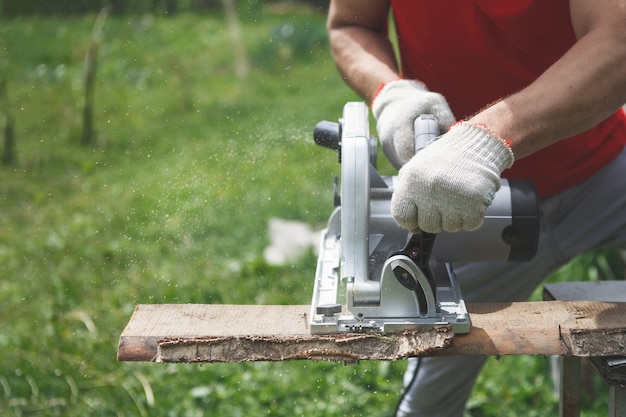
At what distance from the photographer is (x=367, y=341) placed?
1544mm

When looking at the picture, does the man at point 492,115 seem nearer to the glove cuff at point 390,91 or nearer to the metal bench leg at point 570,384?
the glove cuff at point 390,91

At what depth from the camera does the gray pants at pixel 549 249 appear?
2.25 metres

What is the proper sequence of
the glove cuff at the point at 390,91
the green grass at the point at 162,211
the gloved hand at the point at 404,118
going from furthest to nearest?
the green grass at the point at 162,211
the glove cuff at the point at 390,91
the gloved hand at the point at 404,118

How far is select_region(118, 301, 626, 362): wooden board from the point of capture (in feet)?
5.06

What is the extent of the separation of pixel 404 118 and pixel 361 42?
57 centimetres

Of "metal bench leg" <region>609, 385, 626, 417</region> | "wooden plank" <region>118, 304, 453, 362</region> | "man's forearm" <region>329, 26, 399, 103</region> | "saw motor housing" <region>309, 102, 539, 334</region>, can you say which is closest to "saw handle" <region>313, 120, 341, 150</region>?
"saw motor housing" <region>309, 102, 539, 334</region>

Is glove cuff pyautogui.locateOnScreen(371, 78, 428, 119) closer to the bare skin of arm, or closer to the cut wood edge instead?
the bare skin of arm

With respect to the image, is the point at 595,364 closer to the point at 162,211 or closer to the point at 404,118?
the point at 404,118

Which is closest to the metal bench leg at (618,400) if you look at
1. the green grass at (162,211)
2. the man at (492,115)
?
the man at (492,115)

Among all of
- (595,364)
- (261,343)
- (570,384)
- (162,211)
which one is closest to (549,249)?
(570,384)

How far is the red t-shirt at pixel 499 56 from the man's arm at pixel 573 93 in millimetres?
311

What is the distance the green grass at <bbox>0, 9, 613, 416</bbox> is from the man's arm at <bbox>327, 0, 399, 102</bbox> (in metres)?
1.33

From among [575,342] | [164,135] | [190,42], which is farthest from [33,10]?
[575,342]

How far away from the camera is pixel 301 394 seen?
3117 millimetres
